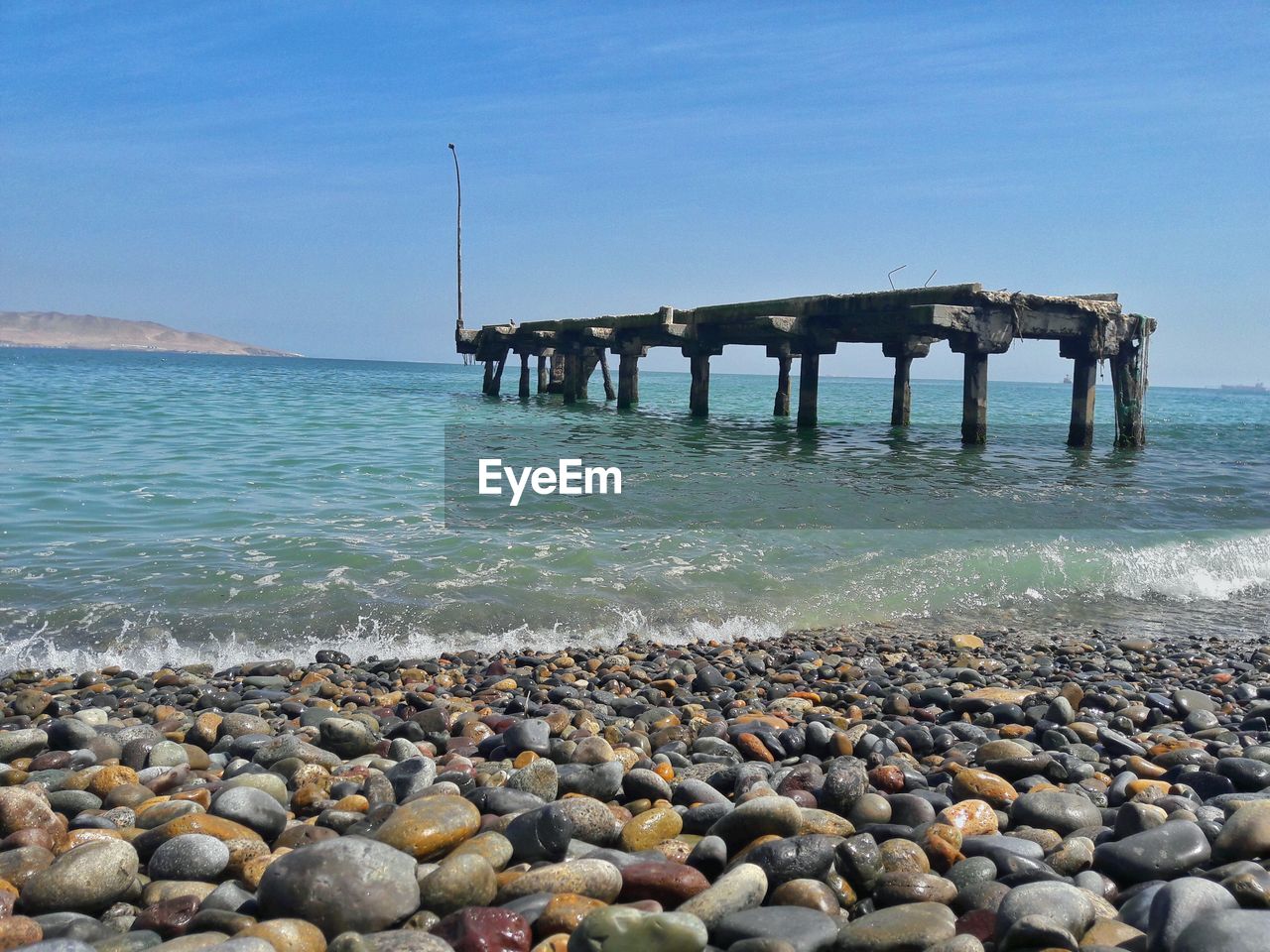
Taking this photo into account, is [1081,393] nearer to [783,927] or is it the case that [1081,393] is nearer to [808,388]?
[808,388]

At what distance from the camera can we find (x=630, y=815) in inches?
121

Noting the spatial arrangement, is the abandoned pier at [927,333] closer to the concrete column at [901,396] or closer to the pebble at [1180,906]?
the concrete column at [901,396]

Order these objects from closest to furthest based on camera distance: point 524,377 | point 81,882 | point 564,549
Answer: point 81,882 → point 564,549 → point 524,377

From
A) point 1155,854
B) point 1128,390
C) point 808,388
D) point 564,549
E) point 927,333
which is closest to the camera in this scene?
point 1155,854

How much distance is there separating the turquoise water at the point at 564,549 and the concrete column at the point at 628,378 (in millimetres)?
11212

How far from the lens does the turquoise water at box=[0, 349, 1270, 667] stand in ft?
22.1

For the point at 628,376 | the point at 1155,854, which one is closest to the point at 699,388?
the point at 628,376

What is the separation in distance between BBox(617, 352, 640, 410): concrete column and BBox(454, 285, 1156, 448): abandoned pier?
0.38 m

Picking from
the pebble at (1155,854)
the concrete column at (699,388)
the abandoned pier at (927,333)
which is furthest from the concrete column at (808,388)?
the pebble at (1155,854)

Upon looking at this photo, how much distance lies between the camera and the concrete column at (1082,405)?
19656 mm

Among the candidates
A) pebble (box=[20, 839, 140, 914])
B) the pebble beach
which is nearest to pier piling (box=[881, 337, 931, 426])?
the pebble beach

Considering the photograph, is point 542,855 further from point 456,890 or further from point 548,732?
point 548,732

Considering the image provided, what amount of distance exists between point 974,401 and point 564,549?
1399cm

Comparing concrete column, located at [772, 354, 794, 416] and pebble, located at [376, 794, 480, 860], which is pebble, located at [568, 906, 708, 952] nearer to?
pebble, located at [376, 794, 480, 860]
